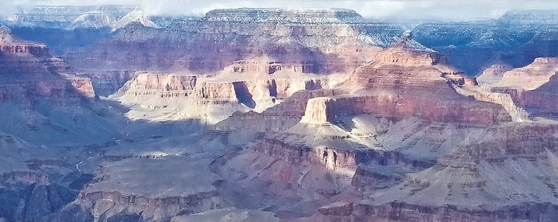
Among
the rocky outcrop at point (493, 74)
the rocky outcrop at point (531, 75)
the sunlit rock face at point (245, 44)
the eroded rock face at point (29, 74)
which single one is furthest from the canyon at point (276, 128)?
the rocky outcrop at point (493, 74)

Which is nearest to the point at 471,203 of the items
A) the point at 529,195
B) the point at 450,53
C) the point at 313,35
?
the point at 529,195

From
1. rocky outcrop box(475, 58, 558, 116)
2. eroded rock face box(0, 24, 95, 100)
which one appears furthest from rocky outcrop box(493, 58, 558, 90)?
eroded rock face box(0, 24, 95, 100)

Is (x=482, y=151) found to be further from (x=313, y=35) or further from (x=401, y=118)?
(x=313, y=35)

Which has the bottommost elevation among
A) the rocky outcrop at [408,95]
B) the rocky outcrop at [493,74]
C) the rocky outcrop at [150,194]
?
the rocky outcrop at [150,194]

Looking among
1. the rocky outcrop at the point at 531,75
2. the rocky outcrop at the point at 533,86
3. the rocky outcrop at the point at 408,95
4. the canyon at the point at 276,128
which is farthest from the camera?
the rocky outcrop at the point at 531,75

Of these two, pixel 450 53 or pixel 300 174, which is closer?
pixel 300 174

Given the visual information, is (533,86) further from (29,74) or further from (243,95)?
(29,74)

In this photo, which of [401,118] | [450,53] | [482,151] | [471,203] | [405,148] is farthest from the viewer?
[450,53]

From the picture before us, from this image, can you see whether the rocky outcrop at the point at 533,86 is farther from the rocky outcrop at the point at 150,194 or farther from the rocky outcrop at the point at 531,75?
the rocky outcrop at the point at 150,194
